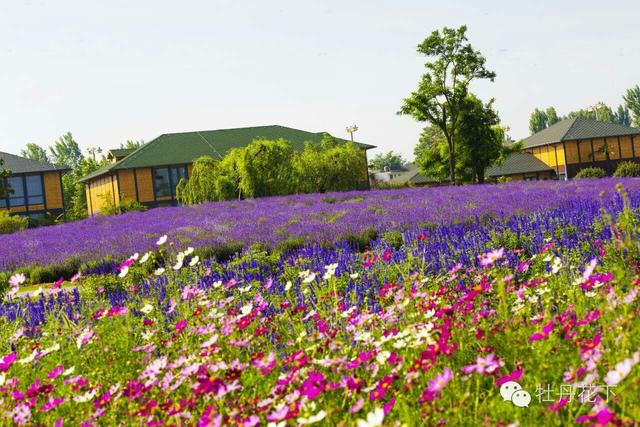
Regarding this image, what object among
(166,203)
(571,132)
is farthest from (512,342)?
(571,132)

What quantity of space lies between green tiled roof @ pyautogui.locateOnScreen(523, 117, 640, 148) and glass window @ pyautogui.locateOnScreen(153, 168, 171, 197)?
37981 mm

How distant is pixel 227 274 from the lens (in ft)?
26.3

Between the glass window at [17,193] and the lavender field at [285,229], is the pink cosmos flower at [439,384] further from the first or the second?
the glass window at [17,193]

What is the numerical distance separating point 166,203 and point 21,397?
1956 inches

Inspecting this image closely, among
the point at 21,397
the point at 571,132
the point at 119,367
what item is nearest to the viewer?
the point at 21,397

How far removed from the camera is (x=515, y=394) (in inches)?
110

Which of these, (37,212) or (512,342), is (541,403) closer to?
(512,342)

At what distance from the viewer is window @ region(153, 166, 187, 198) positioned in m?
52.1

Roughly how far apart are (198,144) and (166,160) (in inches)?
135

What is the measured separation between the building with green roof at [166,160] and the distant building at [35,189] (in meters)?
3.32

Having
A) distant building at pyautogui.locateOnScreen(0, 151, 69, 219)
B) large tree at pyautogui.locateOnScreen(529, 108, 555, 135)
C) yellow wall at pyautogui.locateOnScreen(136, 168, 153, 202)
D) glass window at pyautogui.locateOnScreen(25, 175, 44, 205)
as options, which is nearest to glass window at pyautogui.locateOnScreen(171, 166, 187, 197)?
yellow wall at pyautogui.locateOnScreen(136, 168, 153, 202)

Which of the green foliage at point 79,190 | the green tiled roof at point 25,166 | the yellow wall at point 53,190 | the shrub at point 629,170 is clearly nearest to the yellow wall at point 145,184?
the green tiled roof at point 25,166

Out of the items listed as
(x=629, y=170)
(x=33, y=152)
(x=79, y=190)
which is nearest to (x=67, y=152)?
(x=33, y=152)

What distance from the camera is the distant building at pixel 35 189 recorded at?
178 ft
